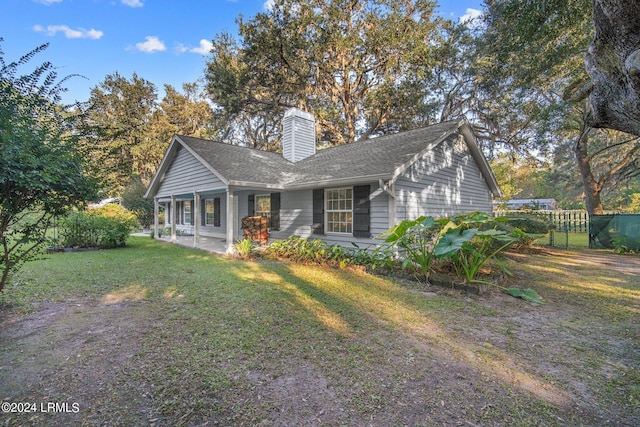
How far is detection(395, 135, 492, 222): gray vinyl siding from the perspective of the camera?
8.09m

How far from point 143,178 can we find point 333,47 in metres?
19.9

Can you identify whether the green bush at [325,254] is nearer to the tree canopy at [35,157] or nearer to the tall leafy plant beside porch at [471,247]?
the tall leafy plant beside porch at [471,247]

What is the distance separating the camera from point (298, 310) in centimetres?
424

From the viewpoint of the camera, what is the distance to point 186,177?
11.5 metres

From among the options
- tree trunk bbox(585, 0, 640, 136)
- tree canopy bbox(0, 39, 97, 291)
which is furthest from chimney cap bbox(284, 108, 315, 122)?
tree trunk bbox(585, 0, 640, 136)

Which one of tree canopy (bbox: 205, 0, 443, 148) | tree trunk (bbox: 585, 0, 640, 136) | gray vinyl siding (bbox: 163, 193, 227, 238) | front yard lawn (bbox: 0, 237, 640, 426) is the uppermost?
tree canopy (bbox: 205, 0, 443, 148)

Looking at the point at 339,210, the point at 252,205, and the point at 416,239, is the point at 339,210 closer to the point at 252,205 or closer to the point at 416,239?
the point at 416,239

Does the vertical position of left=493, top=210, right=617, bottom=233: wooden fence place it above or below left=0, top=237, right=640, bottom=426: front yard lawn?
above

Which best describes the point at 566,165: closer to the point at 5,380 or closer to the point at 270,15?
the point at 270,15

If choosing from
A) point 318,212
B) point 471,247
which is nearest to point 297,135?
point 318,212

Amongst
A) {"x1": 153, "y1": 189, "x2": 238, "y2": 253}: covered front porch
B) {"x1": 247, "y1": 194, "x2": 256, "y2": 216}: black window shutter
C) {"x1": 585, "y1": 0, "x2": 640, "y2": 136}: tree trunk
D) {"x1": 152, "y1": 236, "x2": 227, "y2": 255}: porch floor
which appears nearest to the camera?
{"x1": 585, "y1": 0, "x2": 640, "y2": 136}: tree trunk

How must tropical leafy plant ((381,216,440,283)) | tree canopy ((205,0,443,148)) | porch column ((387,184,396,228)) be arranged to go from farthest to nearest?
tree canopy ((205,0,443,148)) → porch column ((387,184,396,228)) → tropical leafy plant ((381,216,440,283))

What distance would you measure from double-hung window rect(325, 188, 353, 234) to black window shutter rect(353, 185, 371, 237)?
1.02 ft

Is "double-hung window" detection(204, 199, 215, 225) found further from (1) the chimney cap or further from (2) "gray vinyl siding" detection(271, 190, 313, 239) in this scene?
(1) the chimney cap
